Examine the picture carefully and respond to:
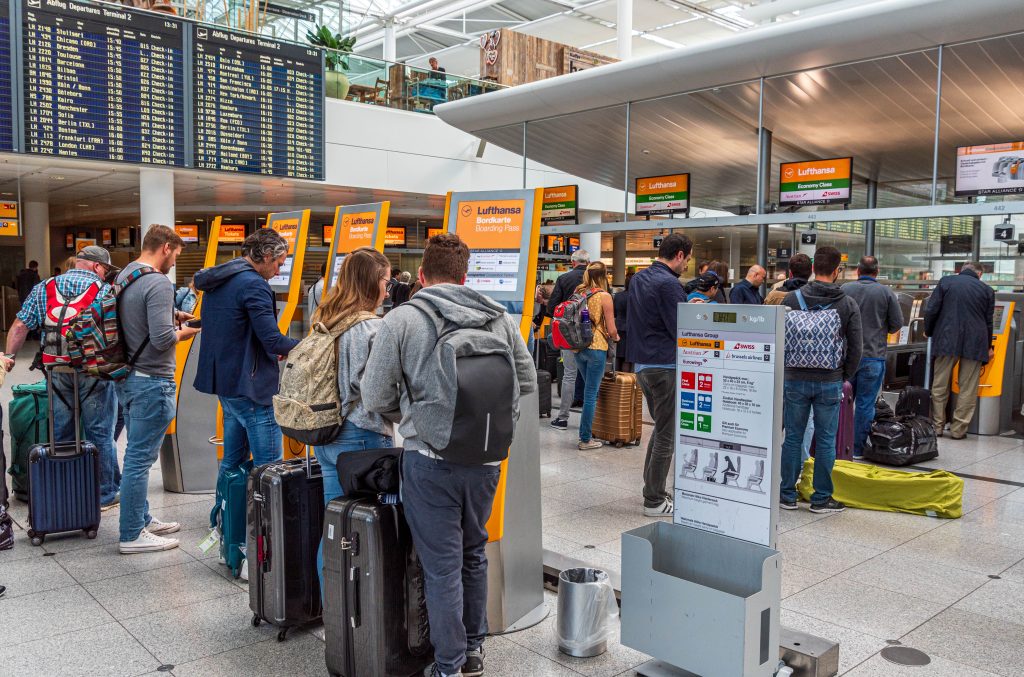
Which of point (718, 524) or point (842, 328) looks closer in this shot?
point (718, 524)

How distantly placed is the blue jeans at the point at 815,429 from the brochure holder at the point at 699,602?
206 centimetres

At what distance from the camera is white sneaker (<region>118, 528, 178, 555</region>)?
4.00 m

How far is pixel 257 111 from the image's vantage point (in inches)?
408

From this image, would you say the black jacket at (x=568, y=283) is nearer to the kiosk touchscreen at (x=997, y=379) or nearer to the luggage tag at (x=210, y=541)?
the kiosk touchscreen at (x=997, y=379)

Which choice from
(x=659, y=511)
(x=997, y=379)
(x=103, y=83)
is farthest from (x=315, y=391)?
(x=103, y=83)

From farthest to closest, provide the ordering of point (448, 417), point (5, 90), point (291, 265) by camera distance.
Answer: point (5, 90) < point (291, 265) < point (448, 417)

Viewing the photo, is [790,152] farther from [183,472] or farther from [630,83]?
[183,472]

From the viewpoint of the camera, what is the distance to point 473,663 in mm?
2695

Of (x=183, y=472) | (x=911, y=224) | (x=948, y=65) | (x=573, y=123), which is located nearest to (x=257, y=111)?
(x=573, y=123)

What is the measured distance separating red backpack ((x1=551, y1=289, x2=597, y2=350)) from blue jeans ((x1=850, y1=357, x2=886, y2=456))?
2072 millimetres

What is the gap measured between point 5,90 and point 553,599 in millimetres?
8413

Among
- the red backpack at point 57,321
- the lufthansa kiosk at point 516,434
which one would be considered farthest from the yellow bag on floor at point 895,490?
the red backpack at point 57,321

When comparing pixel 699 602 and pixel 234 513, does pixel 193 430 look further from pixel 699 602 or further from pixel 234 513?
pixel 699 602

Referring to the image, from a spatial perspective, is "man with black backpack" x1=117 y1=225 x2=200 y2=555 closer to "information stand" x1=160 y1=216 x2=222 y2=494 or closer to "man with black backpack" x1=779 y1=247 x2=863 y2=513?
"information stand" x1=160 y1=216 x2=222 y2=494
